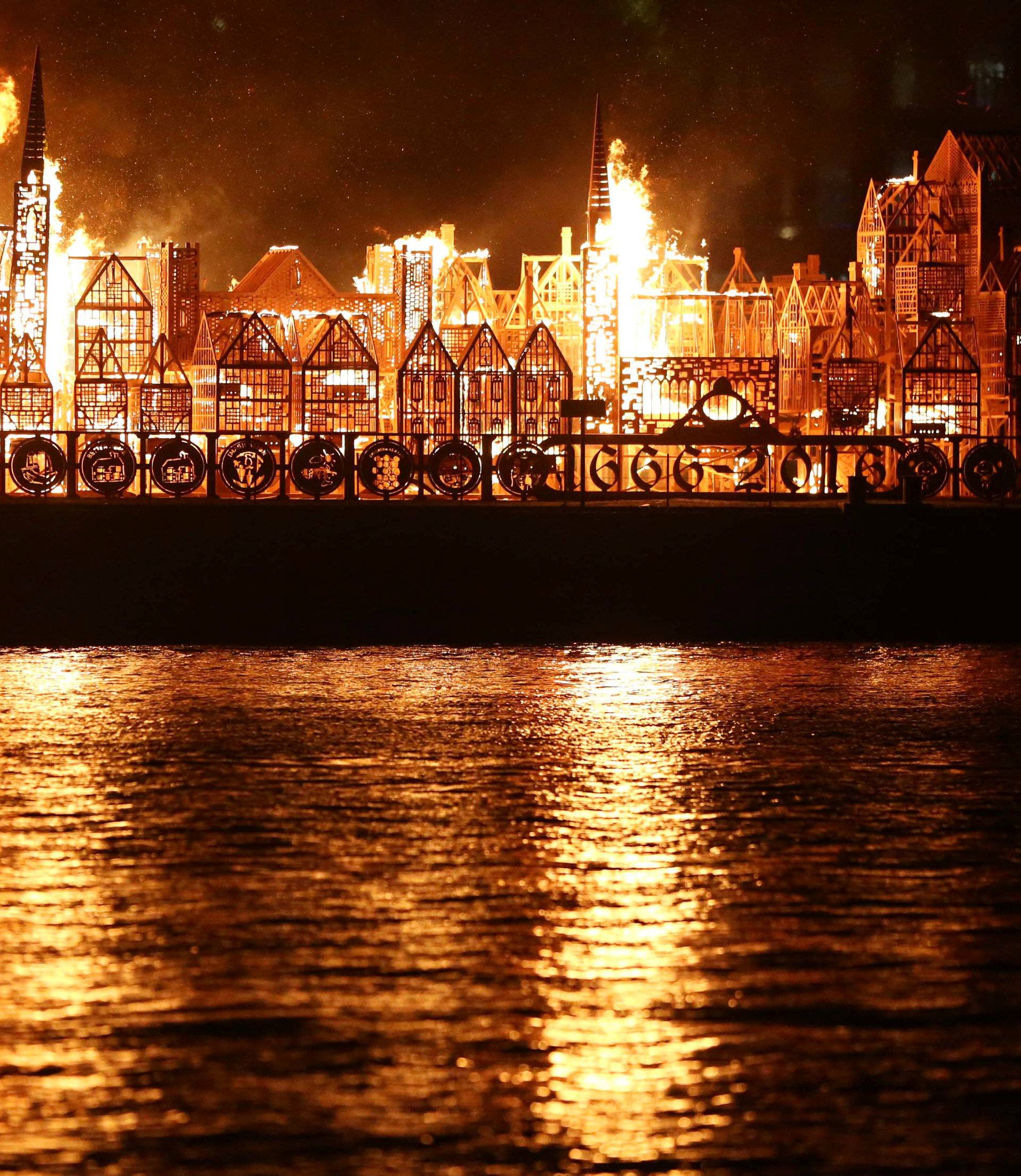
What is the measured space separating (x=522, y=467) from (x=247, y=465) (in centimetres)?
413

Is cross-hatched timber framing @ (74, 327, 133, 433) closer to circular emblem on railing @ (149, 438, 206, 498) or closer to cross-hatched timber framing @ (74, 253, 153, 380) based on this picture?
cross-hatched timber framing @ (74, 253, 153, 380)

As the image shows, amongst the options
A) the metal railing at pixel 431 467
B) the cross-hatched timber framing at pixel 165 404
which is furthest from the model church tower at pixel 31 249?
the metal railing at pixel 431 467

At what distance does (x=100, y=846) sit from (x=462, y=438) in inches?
885

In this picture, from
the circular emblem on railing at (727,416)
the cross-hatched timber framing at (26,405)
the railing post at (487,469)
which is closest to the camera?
the railing post at (487,469)

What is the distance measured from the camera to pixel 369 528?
2164 centimetres

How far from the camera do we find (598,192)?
134 ft

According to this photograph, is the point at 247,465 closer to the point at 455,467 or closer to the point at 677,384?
the point at 455,467

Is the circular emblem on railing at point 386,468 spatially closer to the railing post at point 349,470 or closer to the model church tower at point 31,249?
the railing post at point 349,470

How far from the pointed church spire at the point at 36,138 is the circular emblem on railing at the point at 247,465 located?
39.8ft

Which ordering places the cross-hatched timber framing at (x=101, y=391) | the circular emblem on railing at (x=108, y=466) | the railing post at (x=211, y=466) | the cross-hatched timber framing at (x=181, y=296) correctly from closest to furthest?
the circular emblem on railing at (x=108, y=466) → the railing post at (x=211, y=466) → the cross-hatched timber framing at (x=101, y=391) → the cross-hatched timber framing at (x=181, y=296)

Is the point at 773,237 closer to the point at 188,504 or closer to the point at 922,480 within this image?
the point at 922,480

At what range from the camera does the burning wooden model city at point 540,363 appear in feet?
91.1

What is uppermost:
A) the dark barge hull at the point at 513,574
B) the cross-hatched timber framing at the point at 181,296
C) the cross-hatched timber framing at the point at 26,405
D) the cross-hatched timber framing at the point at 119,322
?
the cross-hatched timber framing at the point at 181,296

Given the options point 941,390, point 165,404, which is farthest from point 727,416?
point 165,404
